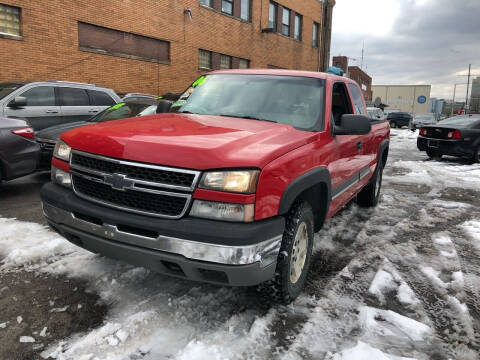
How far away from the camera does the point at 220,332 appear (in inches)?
101

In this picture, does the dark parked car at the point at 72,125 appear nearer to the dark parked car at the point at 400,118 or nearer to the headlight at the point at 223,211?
the headlight at the point at 223,211

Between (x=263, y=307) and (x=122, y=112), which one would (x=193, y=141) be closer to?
(x=263, y=307)

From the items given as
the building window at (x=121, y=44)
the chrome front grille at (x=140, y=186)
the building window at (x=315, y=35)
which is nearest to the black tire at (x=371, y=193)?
the chrome front grille at (x=140, y=186)

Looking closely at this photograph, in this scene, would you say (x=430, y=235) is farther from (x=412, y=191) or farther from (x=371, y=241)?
(x=412, y=191)

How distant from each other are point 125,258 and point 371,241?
307cm

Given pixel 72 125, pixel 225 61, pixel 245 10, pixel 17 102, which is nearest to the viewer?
pixel 72 125

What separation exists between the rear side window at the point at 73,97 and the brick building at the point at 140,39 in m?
4.58

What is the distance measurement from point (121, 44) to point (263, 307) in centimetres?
1424

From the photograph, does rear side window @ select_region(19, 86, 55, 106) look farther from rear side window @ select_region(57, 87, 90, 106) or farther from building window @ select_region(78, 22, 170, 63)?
building window @ select_region(78, 22, 170, 63)

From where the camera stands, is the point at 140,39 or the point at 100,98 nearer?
the point at 100,98

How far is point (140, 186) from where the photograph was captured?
2420mm

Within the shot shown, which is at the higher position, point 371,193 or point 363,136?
point 363,136

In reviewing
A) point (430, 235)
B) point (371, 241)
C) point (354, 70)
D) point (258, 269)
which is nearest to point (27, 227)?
point (258, 269)

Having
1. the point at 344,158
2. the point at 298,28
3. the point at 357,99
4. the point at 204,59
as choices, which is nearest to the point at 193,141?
the point at 344,158
